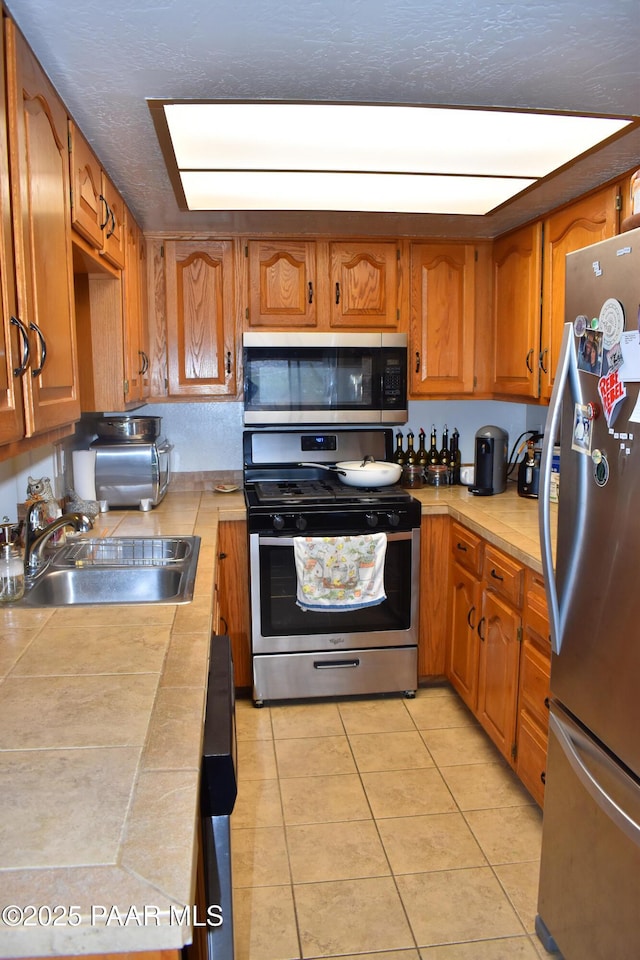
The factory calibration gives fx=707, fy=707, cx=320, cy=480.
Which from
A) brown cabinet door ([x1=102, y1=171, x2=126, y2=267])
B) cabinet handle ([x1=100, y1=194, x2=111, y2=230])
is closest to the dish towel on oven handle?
brown cabinet door ([x1=102, y1=171, x2=126, y2=267])

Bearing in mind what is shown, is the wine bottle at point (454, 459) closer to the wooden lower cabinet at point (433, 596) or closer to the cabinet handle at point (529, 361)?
the wooden lower cabinet at point (433, 596)

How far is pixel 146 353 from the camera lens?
3.18 meters

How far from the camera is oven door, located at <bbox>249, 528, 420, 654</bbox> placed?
118 inches

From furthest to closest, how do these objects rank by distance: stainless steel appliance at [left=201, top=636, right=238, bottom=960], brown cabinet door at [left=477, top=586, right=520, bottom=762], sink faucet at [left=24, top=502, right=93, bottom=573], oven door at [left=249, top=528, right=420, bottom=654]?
oven door at [left=249, top=528, right=420, bottom=654] → brown cabinet door at [left=477, top=586, right=520, bottom=762] → sink faucet at [left=24, top=502, right=93, bottom=573] → stainless steel appliance at [left=201, top=636, right=238, bottom=960]

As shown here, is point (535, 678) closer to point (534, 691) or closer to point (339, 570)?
point (534, 691)

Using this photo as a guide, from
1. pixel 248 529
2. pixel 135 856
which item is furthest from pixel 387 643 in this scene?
pixel 135 856

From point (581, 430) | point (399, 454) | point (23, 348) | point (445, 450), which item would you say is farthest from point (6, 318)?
point (445, 450)

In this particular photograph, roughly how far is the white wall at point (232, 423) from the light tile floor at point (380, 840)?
1.27 m

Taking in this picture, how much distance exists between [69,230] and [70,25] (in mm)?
480

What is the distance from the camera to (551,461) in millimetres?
1607

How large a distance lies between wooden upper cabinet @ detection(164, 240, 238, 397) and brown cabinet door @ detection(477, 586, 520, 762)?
1.53m

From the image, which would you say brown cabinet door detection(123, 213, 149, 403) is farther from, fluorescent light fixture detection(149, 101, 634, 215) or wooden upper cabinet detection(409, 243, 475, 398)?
wooden upper cabinet detection(409, 243, 475, 398)

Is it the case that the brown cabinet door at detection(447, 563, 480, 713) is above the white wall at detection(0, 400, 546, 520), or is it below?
below

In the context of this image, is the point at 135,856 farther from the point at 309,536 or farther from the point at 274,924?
the point at 309,536
